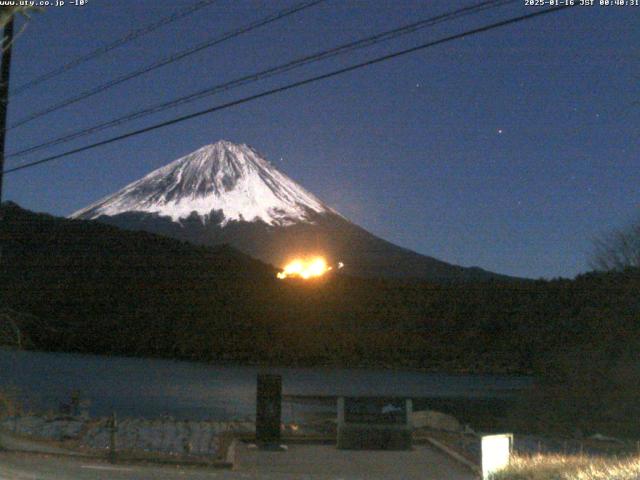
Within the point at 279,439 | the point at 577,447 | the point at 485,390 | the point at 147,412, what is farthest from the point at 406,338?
the point at 279,439

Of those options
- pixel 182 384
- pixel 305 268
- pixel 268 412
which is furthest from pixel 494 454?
pixel 305 268

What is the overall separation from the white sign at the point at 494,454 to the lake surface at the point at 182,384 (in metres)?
16.8

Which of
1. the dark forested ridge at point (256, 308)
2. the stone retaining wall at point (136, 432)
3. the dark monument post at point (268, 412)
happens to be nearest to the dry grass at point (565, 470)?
the dark monument post at point (268, 412)

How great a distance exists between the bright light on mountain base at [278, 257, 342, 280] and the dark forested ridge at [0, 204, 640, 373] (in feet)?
7.31

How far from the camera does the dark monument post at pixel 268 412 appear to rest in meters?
16.9

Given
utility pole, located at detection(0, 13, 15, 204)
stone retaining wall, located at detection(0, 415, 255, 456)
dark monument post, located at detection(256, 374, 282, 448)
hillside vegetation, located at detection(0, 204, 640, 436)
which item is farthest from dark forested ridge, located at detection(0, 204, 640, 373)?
utility pole, located at detection(0, 13, 15, 204)

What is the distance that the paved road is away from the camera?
1260 centimetres

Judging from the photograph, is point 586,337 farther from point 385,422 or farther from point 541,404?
point 385,422

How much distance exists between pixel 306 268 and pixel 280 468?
75837 mm

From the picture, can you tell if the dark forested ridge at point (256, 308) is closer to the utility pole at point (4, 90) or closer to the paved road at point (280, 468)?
the paved road at point (280, 468)

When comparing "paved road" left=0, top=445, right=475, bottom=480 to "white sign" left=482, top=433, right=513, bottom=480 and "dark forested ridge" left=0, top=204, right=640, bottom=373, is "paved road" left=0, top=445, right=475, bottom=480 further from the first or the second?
"dark forested ridge" left=0, top=204, right=640, bottom=373

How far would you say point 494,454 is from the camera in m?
11.4

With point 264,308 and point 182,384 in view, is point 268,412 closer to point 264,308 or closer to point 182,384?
point 182,384

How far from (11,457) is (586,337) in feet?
146
